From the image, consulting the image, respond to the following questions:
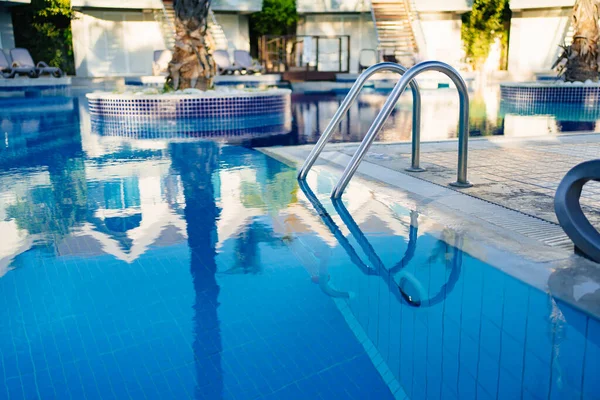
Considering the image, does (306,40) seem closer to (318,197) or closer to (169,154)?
(169,154)

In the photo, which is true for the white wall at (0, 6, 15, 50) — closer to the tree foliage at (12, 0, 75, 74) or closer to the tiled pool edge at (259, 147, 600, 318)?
the tree foliage at (12, 0, 75, 74)

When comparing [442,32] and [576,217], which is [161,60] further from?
[576,217]

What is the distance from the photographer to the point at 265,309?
2.56m

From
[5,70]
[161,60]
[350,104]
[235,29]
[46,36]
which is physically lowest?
[350,104]

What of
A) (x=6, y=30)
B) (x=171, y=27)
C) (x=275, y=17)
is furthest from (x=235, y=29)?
(x=6, y=30)

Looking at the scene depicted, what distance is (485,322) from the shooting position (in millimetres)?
2404

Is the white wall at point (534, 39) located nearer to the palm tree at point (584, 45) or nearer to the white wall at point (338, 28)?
the white wall at point (338, 28)

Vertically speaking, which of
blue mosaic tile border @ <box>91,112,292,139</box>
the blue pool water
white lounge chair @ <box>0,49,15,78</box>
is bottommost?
the blue pool water

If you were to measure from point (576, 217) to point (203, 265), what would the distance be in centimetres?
181

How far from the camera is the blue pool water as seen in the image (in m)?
2.00

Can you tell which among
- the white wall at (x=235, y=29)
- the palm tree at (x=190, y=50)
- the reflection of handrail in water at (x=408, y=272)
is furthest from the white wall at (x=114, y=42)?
the reflection of handrail in water at (x=408, y=272)

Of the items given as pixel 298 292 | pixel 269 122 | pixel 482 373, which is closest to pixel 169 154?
pixel 269 122

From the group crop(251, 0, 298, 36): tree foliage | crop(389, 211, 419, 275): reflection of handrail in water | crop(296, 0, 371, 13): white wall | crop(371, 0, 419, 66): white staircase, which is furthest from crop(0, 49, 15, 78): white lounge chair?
crop(389, 211, 419, 275): reflection of handrail in water

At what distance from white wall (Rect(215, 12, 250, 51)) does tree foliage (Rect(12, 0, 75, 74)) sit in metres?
6.11
